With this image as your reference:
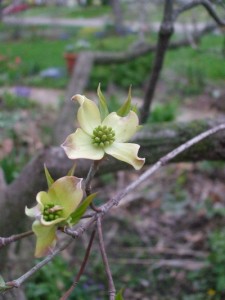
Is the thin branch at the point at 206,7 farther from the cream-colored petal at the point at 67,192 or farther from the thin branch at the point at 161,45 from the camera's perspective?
the cream-colored petal at the point at 67,192

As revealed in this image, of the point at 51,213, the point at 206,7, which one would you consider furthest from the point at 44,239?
the point at 206,7

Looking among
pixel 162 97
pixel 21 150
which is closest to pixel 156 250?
pixel 21 150

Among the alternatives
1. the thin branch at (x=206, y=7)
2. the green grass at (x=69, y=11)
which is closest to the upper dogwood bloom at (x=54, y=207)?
the thin branch at (x=206, y=7)

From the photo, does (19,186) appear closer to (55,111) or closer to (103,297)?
(103,297)

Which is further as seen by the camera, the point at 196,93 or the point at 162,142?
the point at 196,93

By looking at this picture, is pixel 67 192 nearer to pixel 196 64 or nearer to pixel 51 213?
pixel 51 213

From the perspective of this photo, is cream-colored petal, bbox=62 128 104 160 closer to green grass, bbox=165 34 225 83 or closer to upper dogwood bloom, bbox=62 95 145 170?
upper dogwood bloom, bbox=62 95 145 170
